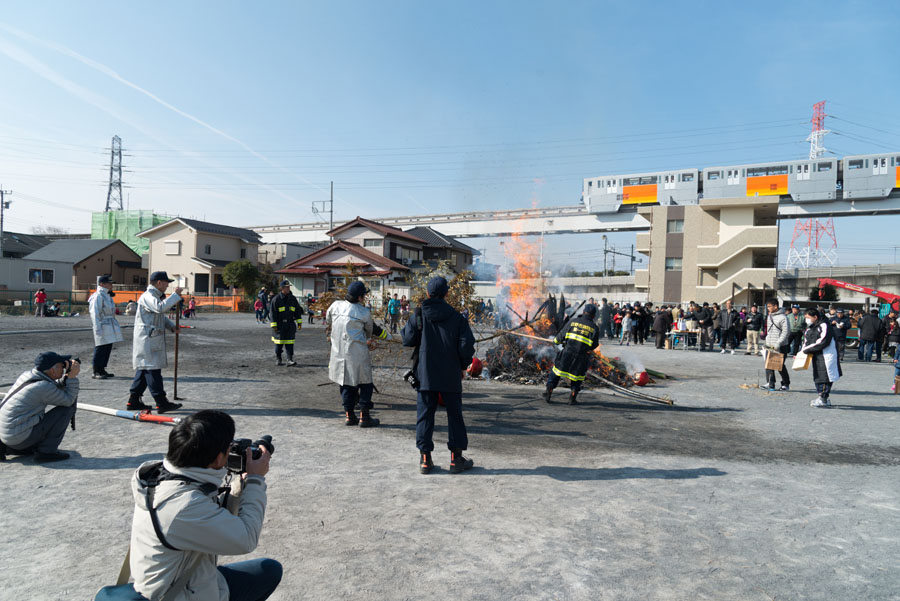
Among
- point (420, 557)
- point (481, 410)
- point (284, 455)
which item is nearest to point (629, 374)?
point (481, 410)

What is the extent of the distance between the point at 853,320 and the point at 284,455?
25540 mm

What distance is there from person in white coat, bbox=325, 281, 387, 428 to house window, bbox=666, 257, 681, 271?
35.4 metres

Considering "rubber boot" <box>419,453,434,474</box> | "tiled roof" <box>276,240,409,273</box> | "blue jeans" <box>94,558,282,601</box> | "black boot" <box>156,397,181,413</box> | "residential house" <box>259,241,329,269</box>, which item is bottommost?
"rubber boot" <box>419,453,434,474</box>

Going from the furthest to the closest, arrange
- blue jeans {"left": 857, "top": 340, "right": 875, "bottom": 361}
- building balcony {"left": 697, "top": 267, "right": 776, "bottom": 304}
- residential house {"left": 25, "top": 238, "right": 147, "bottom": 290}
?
residential house {"left": 25, "top": 238, "right": 147, "bottom": 290}
building balcony {"left": 697, "top": 267, "right": 776, "bottom": 304}
blue jeans {"left": 857, "top": 340, "right": 875, "bottom": 361}

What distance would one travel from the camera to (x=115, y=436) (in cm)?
607

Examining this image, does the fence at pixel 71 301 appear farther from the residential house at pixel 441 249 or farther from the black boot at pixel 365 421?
the black boot at pixel 365 421

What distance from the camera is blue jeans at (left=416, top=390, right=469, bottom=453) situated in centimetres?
515

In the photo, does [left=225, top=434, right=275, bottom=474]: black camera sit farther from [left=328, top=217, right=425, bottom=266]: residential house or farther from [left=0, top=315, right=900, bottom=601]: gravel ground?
[left=328, top=217, right=425, bottom=266]: residential house

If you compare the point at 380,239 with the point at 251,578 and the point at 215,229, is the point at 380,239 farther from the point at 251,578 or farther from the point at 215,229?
the point at 251,578

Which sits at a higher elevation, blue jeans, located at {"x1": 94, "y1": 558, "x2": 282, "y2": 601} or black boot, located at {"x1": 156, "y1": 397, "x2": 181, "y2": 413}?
blue jeans, located at {"x1": 94, "y1": 558, "x2": 282, "y2": 601}

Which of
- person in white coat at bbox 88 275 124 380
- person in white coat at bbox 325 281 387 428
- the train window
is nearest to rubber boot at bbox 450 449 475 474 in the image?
person in white coat at bbox 325 281 387 428

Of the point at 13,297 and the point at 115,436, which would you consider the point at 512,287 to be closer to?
the point at 115,436

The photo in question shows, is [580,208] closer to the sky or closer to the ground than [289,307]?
closer to the sky

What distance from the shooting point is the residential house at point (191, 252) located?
1791 inches
